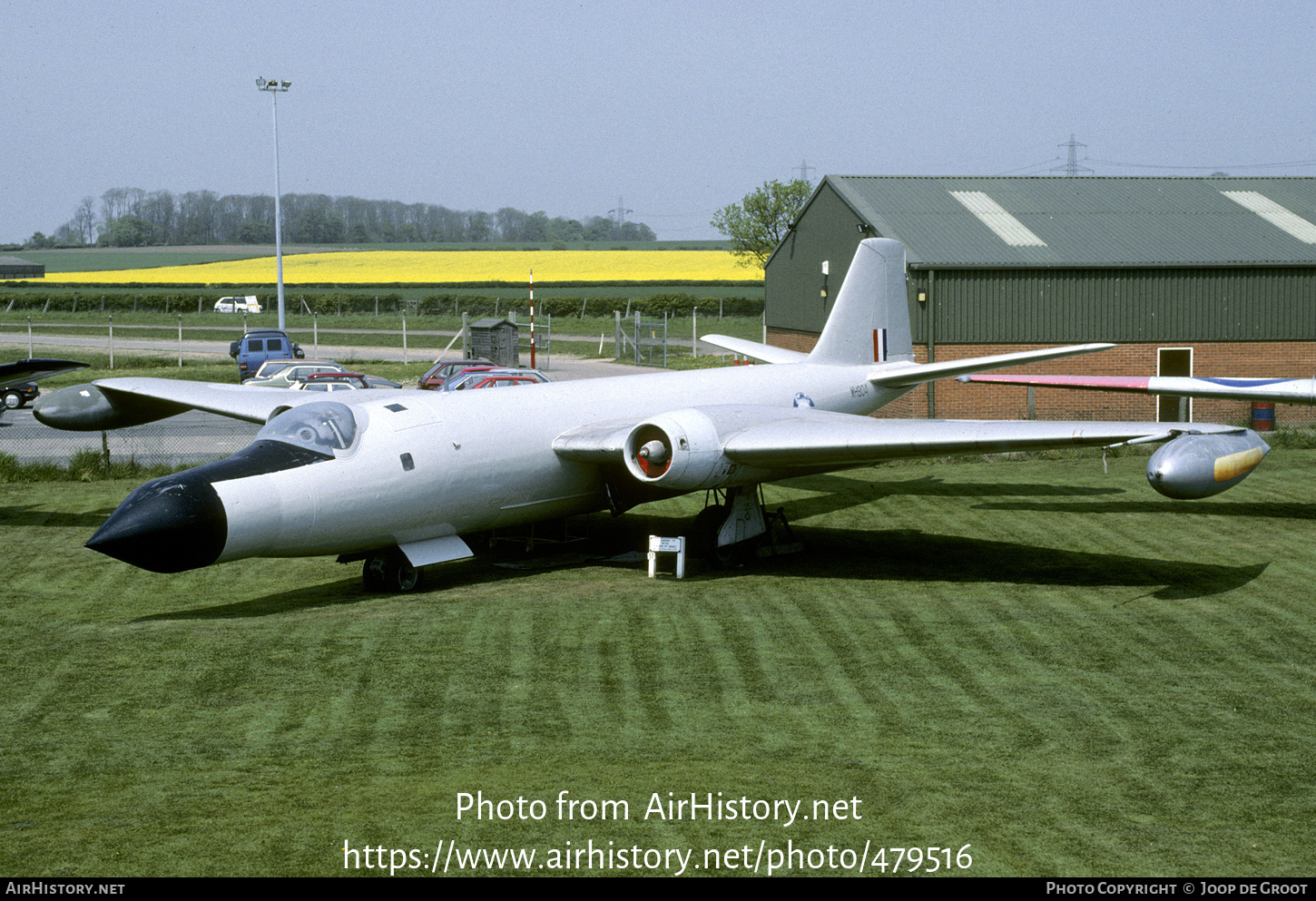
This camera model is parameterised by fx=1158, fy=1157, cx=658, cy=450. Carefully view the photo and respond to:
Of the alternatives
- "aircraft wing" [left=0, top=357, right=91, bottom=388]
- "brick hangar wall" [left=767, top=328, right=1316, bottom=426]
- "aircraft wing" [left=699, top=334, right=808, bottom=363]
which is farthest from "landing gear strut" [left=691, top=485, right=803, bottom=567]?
"brick hangar wall" [left=767, top=328, right=1316, bottom=426]

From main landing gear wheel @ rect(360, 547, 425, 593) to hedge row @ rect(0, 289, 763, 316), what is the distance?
7123 cm

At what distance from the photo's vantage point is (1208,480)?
1385 cm

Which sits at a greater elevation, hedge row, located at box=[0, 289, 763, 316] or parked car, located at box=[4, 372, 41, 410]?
hedge row, located at box=[0, 289, 763, 316]

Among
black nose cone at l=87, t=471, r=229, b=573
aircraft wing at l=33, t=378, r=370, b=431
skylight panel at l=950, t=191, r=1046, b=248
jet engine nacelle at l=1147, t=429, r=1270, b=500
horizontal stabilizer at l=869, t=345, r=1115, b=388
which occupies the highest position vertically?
skylight panel at l=950, t=191, r=1046, b=248

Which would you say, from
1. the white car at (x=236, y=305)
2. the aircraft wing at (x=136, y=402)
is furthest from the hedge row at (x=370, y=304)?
the aircraft wing at (x=136, y=402)

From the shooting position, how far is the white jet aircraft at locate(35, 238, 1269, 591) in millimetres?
13281

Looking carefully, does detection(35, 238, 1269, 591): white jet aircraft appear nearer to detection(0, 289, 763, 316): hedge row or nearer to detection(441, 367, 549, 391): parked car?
detection(441, 367, 549, 391): parked car

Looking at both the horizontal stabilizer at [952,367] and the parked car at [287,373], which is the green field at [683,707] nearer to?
the horizontal stabilizer at [952,367]

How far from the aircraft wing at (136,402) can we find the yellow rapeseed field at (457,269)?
8722 centimetres

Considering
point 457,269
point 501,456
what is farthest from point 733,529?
point 457,269

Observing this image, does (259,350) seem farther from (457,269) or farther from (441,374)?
(457,269)

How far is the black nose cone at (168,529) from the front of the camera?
12453mm

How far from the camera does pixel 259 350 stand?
49.4m
